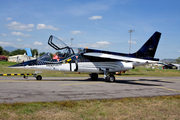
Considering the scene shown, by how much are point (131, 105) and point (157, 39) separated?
15.3 metres

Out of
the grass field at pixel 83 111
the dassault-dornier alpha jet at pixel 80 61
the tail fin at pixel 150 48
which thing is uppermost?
the tail fin at pixel 150 48

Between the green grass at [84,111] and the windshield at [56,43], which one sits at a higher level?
the windshield at [56,43]

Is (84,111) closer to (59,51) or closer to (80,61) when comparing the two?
(80,61)

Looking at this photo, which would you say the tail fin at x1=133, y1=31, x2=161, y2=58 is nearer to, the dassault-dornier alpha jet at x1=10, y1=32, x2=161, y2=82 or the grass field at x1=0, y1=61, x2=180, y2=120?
the dassault-dornier alpha jet at x1=10, y1=32, x2=161, y2=82

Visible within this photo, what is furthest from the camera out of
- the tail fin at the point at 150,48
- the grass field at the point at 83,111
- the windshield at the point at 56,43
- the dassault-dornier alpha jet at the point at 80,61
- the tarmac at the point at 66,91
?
A: the tail fin at the point at 150,48

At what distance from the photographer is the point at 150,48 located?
21.1m

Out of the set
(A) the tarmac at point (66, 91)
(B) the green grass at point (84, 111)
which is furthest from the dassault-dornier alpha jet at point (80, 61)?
(B) the green grass at point (84, 111)

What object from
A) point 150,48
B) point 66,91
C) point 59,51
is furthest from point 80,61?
point 150,48

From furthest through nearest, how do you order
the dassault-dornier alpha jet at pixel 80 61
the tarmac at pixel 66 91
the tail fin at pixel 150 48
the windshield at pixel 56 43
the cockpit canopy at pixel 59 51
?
the tail fin at pixel 150 48, the cockpit canopy at pixel 59 51, the windshield at pixel 56 43, the dassault-dornier alpha jet at pixel 80 61, the tarmac at pixel 66 91

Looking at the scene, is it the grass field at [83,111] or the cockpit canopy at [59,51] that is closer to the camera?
the grass field at [83,111]

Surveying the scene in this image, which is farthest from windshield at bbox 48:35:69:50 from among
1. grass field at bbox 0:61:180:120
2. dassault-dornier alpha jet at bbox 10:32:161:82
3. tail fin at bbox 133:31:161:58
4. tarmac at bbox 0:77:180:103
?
grass field at bbox 0:61:180:120

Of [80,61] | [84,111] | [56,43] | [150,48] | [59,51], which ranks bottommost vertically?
[84,111]

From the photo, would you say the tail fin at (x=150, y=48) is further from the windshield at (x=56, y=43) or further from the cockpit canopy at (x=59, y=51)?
the windshield at (x=56, y=43)

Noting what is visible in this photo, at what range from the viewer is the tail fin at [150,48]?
21.1m
